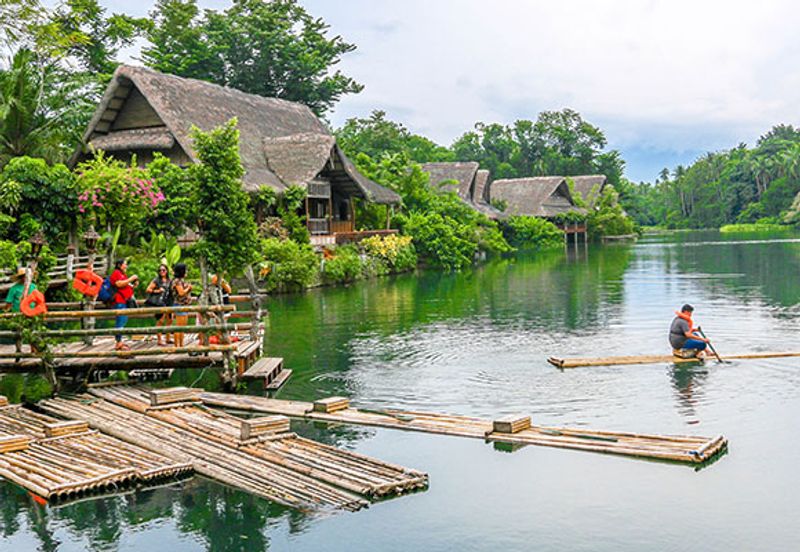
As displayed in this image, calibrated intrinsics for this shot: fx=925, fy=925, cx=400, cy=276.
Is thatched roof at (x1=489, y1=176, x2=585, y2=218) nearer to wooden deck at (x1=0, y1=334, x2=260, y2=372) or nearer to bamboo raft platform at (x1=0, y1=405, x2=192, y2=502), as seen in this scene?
wooden deck at (x1=0, y1=334, x2=260, y2=372)

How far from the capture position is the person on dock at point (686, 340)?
16.6 metres

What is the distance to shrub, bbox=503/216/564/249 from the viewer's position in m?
65.1

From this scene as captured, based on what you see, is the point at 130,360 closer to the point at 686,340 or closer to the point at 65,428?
the point at 65,428

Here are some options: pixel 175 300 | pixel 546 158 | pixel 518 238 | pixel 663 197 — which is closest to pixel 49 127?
pixel 175 300

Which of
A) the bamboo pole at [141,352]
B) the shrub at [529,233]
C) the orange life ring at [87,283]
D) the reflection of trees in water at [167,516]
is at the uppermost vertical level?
the shrub at [529,233]

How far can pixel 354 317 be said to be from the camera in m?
24.7

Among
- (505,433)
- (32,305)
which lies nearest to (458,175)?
(32,305)

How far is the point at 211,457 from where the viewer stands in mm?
10602

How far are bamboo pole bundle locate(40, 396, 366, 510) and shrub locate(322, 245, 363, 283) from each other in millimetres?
20985

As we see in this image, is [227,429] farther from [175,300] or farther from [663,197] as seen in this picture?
[663,197]

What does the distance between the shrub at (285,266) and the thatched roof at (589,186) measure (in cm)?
5033

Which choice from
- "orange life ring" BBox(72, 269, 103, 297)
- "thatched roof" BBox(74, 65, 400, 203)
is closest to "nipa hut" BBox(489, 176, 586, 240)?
"thatched roof" BBox(74, 65, 400, 203)

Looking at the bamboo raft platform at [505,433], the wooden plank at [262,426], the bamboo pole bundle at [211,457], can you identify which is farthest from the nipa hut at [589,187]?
the wooden plank at [262,426]

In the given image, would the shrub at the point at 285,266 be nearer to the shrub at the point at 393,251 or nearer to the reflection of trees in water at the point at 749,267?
the shrub at the point at 393,251
